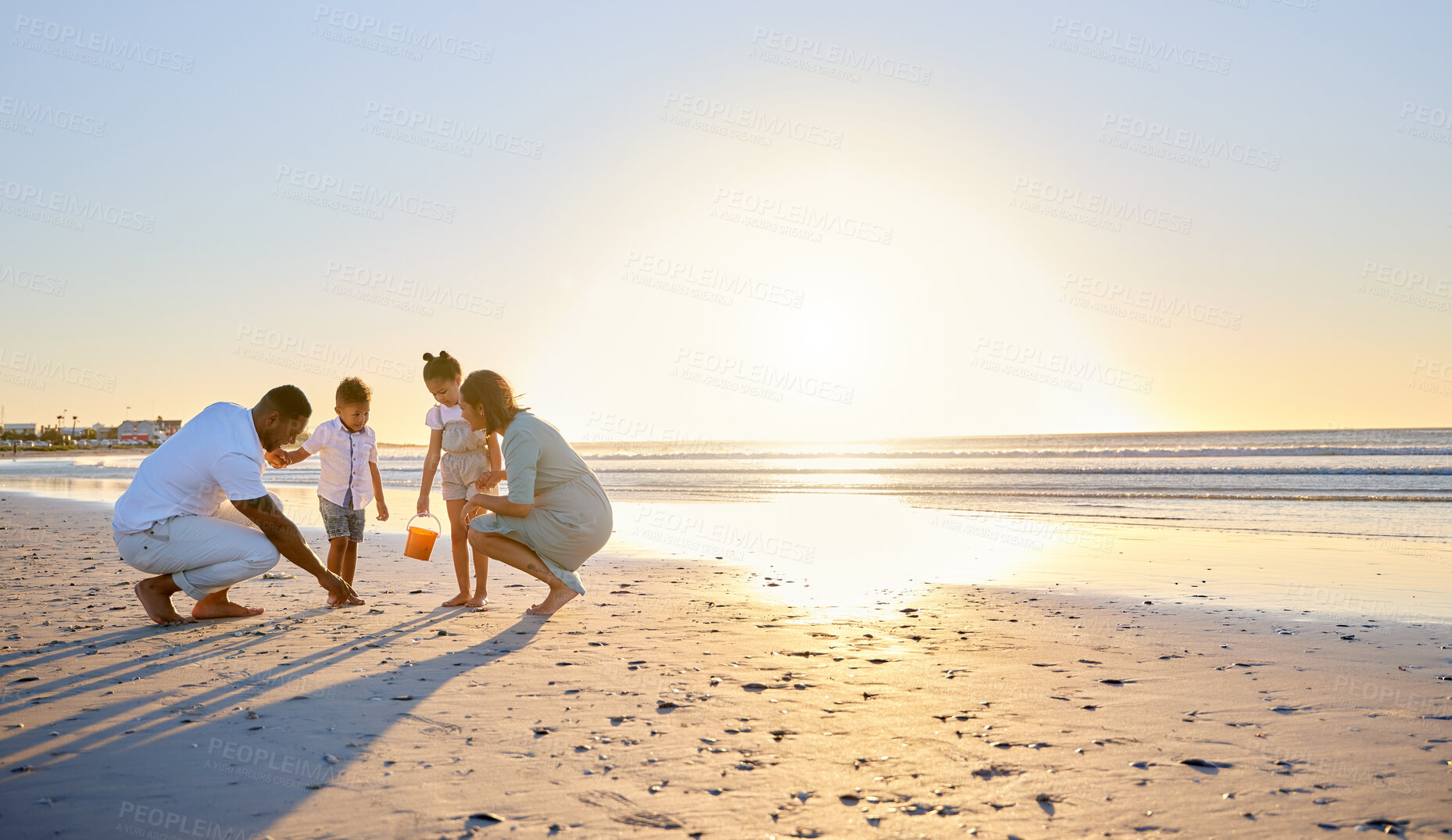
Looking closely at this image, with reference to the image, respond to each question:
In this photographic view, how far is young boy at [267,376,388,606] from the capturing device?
6.34 meters

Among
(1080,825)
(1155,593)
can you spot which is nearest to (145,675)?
(1080,825)

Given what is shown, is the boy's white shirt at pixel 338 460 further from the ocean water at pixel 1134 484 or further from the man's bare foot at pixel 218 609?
the ocean water at pixel 1134 484

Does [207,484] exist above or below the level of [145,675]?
above

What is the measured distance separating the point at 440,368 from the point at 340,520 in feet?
4.63

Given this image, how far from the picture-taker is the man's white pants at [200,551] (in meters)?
5.15

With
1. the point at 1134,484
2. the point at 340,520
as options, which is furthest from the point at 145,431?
the point at 340,520

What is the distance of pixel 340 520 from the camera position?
6434 mm

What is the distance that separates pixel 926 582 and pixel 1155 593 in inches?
71.2

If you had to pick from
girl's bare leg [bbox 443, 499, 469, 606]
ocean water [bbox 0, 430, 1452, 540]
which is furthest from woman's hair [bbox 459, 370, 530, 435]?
ocean water [bbox 0, 430, 1452, 540]

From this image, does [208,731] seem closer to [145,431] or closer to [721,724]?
[721,724]

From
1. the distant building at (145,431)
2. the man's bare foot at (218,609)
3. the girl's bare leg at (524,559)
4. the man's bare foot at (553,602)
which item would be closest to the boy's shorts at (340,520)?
the man's bare foot at (218,609)

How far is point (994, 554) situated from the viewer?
Answer: 945 cm

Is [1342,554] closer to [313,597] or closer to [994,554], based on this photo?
[994,554]

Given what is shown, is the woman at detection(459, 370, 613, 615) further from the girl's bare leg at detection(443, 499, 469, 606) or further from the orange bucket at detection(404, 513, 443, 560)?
the orange bucket at detection(404, 513, 443, 560)
